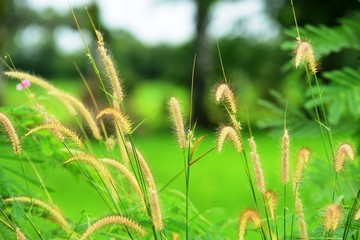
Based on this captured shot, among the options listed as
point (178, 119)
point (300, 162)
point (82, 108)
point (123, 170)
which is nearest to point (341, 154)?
point (300, 162)

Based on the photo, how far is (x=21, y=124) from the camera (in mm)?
2697

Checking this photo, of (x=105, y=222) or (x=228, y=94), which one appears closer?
(x=105, y=222)

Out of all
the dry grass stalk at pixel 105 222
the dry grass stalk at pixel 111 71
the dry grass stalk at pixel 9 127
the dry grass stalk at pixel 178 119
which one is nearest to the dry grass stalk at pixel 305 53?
the dry grass stalk at pixel 178 119

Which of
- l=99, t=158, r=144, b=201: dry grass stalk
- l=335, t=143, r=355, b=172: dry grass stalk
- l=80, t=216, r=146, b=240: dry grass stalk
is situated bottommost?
l=80, t=216, r=146, b=240: dry grass stalk

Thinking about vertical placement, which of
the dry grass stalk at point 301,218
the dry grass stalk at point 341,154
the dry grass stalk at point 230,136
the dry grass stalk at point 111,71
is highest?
the dry grass stalk at point 111,71

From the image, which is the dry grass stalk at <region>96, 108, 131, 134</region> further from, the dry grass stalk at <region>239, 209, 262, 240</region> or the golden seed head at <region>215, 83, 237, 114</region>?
the dry grass stalk at <region>239, 209, 262, 240</region>

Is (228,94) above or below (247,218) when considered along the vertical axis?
above

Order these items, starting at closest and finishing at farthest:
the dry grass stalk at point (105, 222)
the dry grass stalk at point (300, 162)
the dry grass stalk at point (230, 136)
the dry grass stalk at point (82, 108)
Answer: the dry grass stalk at point (105, 222), the dry grass stalk at point (230, 136), the dry grass stalk at point (300, 162), the dry grass stalk at point (82, 108)

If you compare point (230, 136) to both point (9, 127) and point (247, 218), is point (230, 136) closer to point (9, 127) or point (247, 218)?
point (247, 218)

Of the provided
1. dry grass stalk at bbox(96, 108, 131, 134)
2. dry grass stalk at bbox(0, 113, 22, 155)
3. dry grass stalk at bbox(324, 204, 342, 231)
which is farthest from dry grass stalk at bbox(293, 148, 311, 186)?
dry grass stalk at bbox(0, 113, 22, 155)

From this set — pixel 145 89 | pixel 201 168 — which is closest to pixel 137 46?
pixel 145 89

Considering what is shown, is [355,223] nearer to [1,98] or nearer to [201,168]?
[201,168]

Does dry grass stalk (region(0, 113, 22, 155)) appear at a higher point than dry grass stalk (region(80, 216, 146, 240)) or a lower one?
higher

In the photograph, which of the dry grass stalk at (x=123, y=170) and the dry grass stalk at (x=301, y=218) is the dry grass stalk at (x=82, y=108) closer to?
the dry grass stalk at (x=123, y=170)
